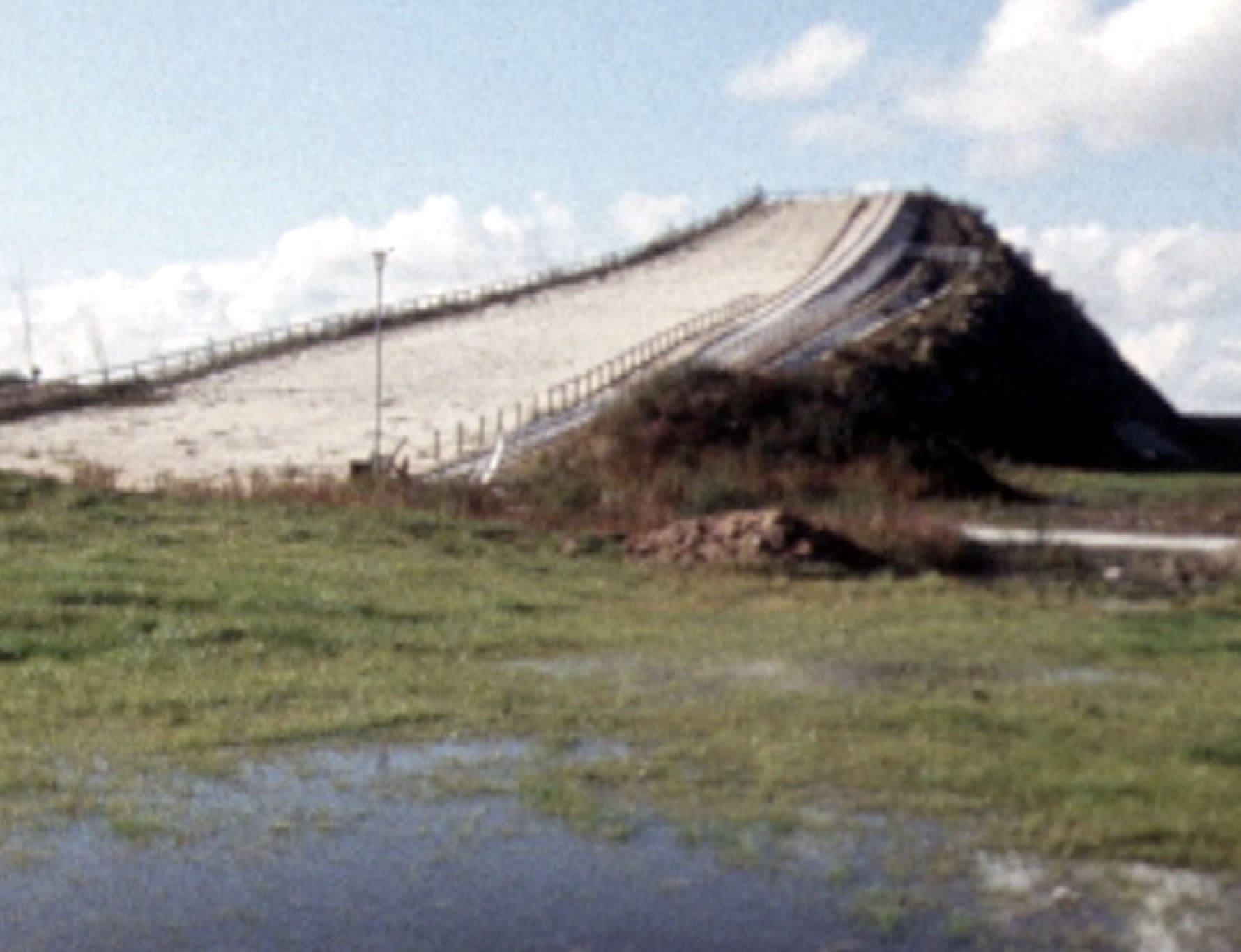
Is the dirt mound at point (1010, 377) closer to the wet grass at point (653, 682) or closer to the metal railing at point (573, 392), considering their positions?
the metal railing at point (573, 392)

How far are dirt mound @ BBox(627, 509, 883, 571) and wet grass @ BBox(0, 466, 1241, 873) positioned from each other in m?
0.70

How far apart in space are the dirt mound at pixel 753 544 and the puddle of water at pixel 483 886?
49.6 ft

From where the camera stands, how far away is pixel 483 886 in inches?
400

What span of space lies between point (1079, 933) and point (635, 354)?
5171 centimetres

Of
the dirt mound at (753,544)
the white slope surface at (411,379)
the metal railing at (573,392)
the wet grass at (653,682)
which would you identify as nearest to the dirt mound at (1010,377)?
the metal railing at (573,392)

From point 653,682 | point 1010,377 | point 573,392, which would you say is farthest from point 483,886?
point 1010,377

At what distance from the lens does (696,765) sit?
12.9 metres

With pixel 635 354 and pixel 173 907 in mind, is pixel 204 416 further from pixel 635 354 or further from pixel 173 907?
pixel 173 907

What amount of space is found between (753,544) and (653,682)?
10.7m

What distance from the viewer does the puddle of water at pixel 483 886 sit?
9383 millimetres

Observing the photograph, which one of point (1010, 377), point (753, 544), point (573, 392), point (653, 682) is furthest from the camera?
point (1010, 377)

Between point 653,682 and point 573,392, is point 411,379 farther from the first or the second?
point 653,682

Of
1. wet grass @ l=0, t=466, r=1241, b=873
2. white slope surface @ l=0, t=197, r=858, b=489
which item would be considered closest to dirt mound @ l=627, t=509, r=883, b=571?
wet grass @ l=0, t=466, r=1241, b=873

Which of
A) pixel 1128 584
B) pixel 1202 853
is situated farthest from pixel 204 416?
pixel 1202 853
